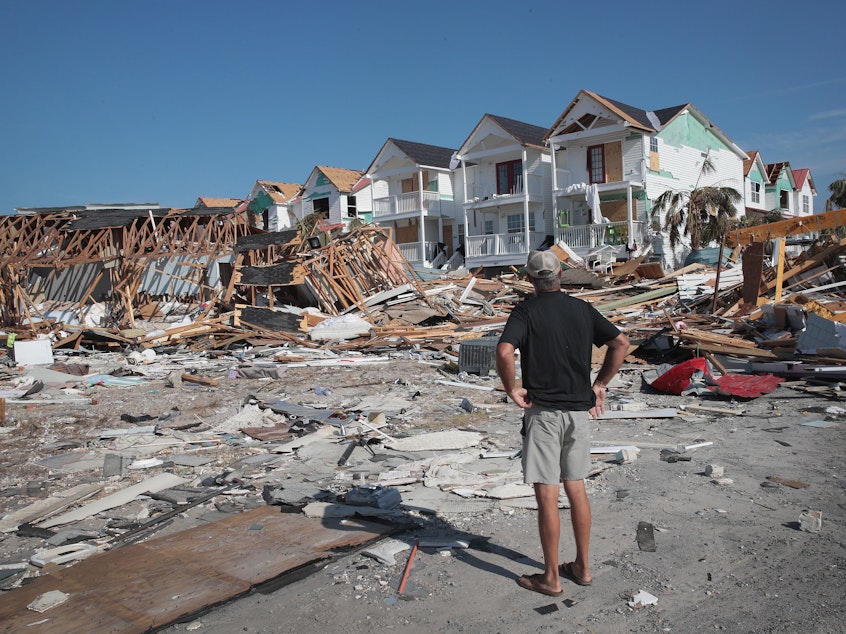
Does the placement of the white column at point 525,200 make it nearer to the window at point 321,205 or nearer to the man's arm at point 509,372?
the window at point 321,205

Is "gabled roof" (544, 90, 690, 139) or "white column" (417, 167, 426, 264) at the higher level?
"gabled roof" (544, 90, 690, 139)

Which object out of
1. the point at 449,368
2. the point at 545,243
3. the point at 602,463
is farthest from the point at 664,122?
the point at 602,463

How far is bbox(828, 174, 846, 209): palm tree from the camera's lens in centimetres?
3425

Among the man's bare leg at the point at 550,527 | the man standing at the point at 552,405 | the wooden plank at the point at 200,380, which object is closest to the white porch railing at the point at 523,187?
the wooden plank at the point at 200,380

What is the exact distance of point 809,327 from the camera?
980cm

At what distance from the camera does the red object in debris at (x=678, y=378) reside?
9156mm

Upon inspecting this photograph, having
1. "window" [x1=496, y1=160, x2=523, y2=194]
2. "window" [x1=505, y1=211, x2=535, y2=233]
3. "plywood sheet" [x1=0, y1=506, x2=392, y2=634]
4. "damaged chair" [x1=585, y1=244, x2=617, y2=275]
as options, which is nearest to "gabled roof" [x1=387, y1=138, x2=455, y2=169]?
"window" [x1=496, y1=160, x2=523, y2=194]

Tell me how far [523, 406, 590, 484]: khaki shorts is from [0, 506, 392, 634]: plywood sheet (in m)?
1.39

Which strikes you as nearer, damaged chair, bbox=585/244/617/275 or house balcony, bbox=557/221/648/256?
damaged chair, bbox=585/244/617/275

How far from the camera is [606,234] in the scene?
98.4 feet

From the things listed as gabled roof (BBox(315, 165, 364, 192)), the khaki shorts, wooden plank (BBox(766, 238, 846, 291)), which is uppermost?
gabled roof (BBox(315, 165, 364, 192))

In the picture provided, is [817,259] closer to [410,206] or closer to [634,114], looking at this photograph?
[634,114]

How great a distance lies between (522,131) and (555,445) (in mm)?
32697

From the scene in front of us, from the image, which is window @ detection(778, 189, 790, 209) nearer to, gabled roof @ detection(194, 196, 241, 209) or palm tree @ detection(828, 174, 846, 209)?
palm tree @ detection(828, 174, 846, 209)
